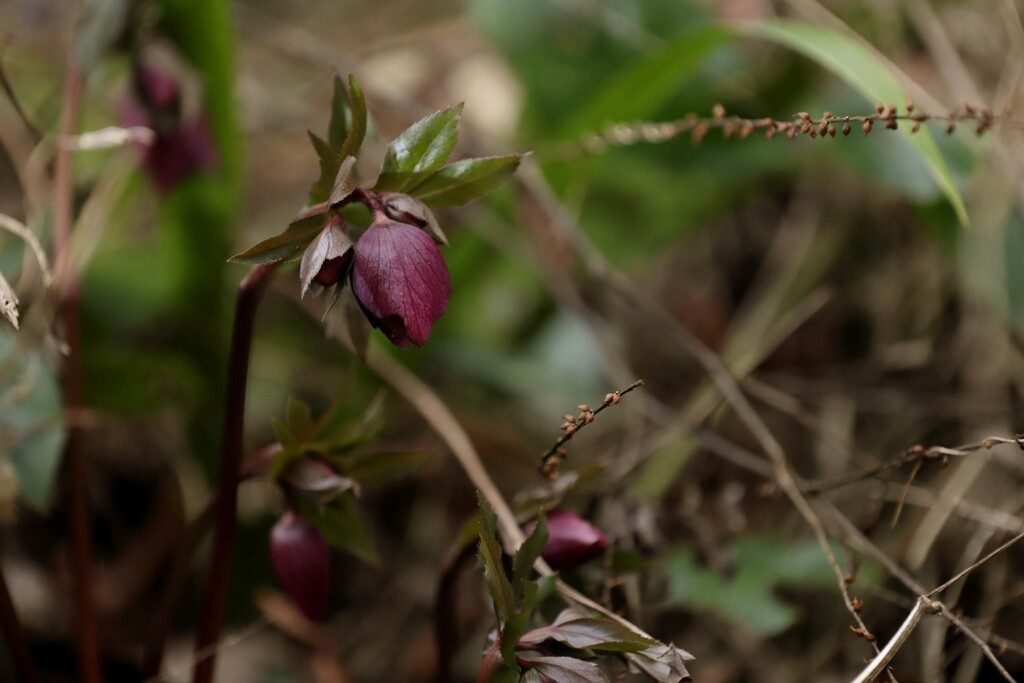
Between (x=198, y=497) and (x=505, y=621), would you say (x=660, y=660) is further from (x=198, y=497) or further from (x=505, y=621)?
(x=198, y=497)

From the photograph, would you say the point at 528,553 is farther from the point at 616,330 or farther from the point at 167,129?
the point at 616,330

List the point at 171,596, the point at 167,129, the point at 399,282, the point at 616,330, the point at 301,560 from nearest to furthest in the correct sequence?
the point at 399,282 → the point at 301,560 → the point at 171,596 → the point at 167,129 → the point at 616,330

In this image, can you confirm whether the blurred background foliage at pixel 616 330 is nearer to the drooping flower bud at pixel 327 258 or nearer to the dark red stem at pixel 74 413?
the dark red stem at pixel 74 413

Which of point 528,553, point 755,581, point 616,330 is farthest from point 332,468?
point 616,330

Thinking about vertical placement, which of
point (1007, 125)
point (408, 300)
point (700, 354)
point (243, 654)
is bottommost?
point (243, 654)

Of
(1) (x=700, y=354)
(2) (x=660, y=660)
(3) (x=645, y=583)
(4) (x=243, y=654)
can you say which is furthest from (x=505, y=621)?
(4) (x=243, y=654)

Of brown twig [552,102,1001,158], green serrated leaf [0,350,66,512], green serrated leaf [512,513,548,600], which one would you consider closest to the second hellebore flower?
green serrated leaf [512,513,548,600]
